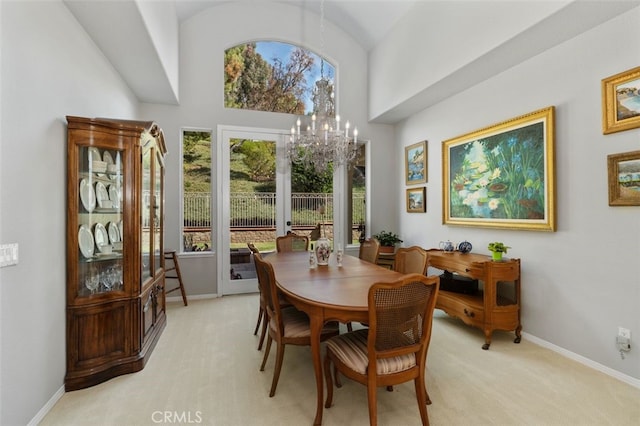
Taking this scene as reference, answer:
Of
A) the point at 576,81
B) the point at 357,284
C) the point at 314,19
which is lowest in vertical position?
the point at 357,284

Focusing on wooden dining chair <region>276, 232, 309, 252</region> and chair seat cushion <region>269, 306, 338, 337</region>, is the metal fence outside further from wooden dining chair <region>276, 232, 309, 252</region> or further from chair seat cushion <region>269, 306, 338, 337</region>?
chair seat cushion <region>269, 306, 338, 337</region>

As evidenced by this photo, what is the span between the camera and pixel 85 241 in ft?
7.48

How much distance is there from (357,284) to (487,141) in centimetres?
247

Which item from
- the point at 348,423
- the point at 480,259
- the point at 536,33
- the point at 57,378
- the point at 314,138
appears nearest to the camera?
the point at 348,423

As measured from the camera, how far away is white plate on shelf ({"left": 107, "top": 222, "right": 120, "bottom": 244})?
2.44 meters

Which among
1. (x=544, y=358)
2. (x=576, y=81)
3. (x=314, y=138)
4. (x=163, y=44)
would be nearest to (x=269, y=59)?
(x=163, y=44)

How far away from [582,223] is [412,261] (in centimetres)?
150

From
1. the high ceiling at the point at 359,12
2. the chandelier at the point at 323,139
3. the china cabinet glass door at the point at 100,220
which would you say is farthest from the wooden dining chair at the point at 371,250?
the high ceiling at the point at 359,12

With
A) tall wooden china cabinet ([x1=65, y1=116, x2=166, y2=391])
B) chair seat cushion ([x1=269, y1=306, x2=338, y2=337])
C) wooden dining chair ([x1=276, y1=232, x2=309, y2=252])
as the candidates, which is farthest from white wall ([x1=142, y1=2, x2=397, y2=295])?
chair seat cushion ([x1=269, y1=306, x2=338, y2=337])

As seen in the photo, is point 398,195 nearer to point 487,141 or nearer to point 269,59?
point 487,141

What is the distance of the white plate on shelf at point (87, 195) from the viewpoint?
2.25m

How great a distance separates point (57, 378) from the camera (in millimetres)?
2023

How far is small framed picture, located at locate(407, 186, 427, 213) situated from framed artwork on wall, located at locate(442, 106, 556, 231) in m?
0.46

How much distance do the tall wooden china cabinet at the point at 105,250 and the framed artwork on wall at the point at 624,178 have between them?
3826mm
